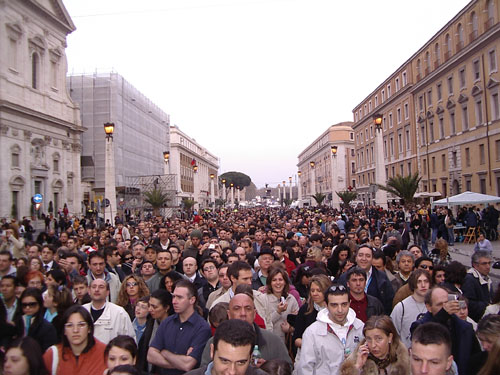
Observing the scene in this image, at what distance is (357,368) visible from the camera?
3383 millimetres

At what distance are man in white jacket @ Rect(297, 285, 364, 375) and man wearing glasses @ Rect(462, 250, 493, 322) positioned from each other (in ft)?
6.63

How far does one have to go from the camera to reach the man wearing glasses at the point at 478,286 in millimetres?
5230

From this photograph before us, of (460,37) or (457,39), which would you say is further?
(457,39)

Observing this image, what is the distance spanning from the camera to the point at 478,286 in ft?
18.1

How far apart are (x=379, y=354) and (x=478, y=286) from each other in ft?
8.97

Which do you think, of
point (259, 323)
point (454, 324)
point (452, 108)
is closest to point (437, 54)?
point (452, 108)

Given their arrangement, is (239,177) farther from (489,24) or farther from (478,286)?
(478,286)

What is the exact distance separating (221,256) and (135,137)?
146 feet

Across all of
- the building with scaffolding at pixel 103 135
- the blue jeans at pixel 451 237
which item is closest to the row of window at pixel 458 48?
the blue jeans at pixel 451 237

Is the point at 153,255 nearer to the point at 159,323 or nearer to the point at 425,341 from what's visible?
the point at 159,323

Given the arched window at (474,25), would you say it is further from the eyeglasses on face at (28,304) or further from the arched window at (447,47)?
the eyeglasses on face at (28,304)

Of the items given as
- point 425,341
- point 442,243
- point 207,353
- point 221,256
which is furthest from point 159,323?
point 442,243

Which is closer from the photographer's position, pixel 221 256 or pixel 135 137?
pixel 221 256

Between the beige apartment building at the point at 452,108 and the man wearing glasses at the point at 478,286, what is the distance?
53.4ft
